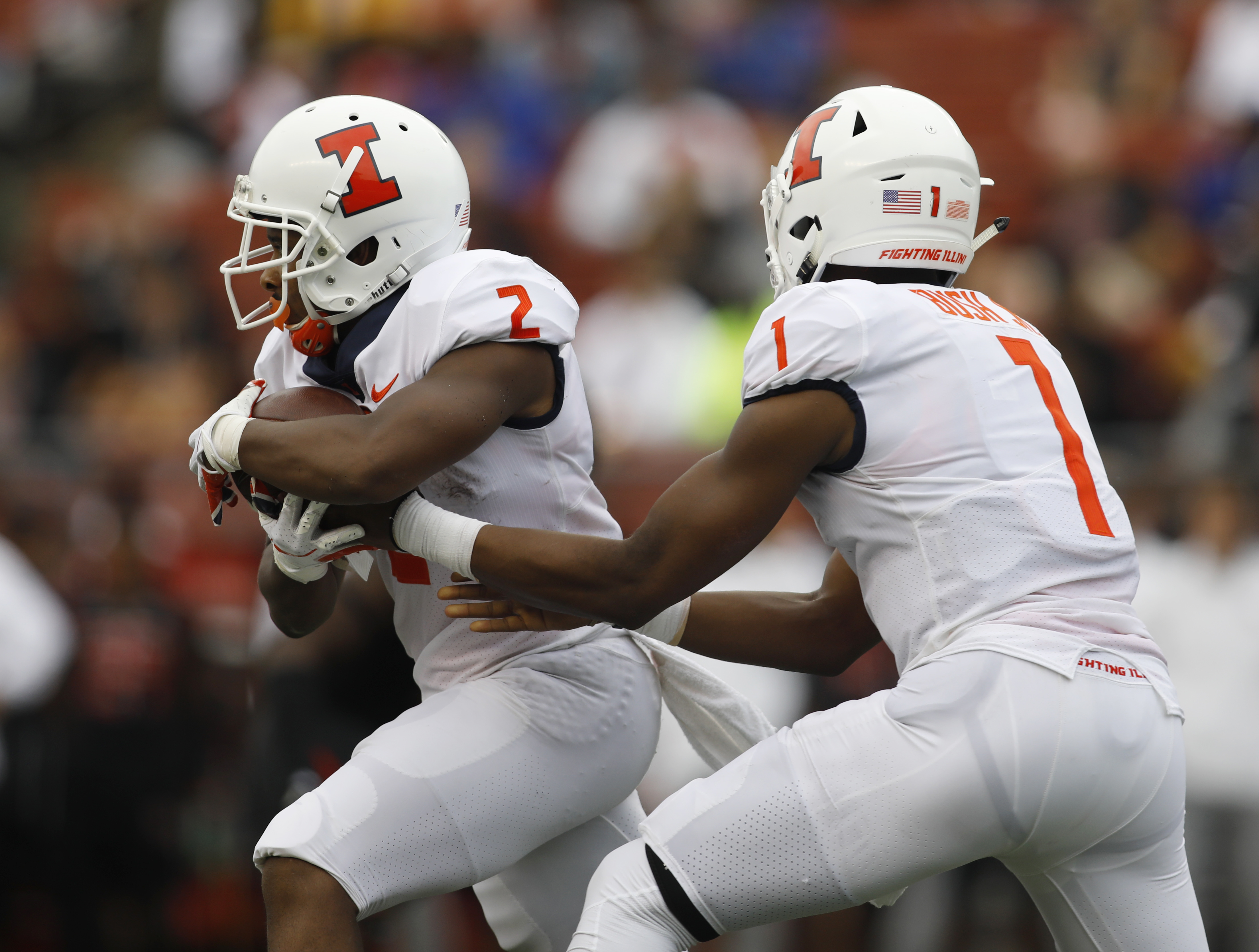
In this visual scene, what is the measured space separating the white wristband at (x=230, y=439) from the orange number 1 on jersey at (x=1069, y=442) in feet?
4.78

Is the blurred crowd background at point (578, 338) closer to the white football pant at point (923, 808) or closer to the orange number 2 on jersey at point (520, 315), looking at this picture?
the orange number 2 on jersey at point (520, 315)

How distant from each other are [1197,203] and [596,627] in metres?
6.21

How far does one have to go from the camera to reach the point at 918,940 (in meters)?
6.23

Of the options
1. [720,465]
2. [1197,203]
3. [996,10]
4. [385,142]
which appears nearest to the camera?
[720,465]

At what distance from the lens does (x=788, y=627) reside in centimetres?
347

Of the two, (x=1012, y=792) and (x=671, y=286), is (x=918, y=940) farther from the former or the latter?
(x=1012, y=792)

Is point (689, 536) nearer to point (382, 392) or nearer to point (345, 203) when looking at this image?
point (382, 392)

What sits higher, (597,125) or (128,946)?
(597,125)

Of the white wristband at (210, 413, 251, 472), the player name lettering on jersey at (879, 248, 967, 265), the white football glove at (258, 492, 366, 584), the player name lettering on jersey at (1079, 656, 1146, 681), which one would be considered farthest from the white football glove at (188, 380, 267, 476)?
the player name lettering on jersey at (1079, 656, 1146, 681)

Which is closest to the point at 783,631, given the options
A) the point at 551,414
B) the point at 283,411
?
the point at 551,414

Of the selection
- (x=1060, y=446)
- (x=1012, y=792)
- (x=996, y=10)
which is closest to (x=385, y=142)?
(x=1060, y=446)

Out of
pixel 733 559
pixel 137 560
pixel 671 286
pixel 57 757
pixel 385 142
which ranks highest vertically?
pixel 385 142

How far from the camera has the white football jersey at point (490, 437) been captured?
120 inches

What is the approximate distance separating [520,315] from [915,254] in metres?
0.78
